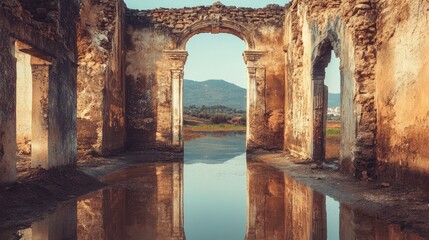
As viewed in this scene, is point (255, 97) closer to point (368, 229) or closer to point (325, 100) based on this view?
point (325, 100)

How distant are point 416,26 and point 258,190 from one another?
11.0ft

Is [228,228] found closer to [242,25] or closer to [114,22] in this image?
[114,22]

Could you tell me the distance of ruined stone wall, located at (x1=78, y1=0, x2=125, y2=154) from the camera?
454 inches

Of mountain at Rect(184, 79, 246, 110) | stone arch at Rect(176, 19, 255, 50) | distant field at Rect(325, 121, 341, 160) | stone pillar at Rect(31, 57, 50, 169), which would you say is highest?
mountain at Rect(184, 79, 246, 110)

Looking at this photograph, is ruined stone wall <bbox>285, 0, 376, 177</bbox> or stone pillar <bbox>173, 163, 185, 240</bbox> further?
ruined stone wall <bbox>285, 0, 376, 177</bbox>

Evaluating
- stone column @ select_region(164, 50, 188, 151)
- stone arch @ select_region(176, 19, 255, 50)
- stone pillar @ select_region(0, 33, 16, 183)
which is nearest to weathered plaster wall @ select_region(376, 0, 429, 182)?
stone pillar @ select_region(0, 33, 16, 183)

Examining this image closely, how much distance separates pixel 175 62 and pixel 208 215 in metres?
9.65

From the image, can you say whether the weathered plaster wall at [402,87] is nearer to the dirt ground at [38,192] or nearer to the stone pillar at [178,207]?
the stone pillar at [178,207]

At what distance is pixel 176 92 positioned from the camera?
13977 mm

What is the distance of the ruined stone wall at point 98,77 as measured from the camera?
11531 mm

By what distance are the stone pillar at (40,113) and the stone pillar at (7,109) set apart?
43.3 inches

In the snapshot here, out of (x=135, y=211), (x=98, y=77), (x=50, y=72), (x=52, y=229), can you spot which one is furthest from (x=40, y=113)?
(x=98, y=77)

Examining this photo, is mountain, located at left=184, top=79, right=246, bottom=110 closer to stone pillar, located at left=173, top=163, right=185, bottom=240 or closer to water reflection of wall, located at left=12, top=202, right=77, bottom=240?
stone pillar, located at left=173, top=163, right=185, bottom=240

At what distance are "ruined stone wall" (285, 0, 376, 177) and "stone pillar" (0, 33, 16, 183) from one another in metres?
5.58
